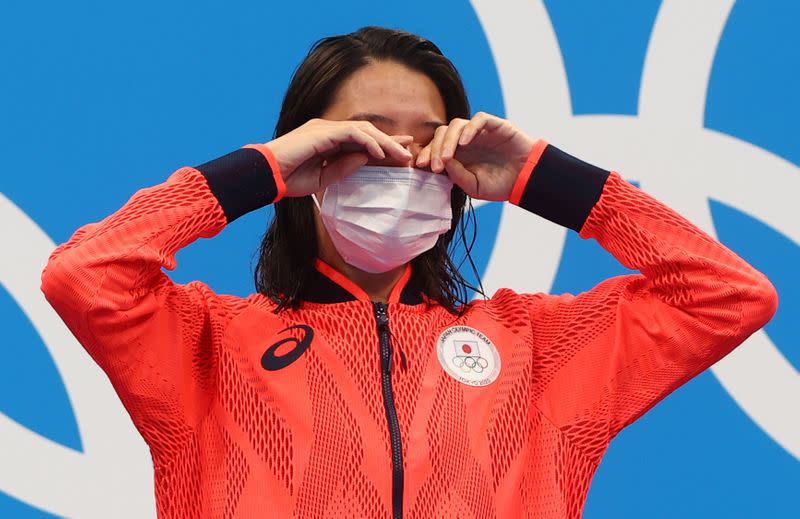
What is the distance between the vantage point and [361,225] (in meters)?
1.77

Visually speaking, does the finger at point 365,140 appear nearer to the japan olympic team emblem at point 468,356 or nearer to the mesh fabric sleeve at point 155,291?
the mesh fabric sleeve at point 155,291

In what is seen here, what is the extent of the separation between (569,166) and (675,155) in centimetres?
75

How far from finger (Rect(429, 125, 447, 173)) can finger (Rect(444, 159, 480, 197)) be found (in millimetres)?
16

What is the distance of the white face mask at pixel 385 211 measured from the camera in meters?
1.76

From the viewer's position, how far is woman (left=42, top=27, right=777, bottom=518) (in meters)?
1.65

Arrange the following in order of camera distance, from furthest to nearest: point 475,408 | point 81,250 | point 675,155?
point 675,155
point 475,408
point 81,250

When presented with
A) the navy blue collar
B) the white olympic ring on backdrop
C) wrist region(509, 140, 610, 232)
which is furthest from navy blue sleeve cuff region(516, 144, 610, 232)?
the white olympic ring on backdrop

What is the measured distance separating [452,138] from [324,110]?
0.74 ft

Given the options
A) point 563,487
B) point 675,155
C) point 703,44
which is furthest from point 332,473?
point 703,44

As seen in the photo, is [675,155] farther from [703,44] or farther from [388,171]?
[388,171]

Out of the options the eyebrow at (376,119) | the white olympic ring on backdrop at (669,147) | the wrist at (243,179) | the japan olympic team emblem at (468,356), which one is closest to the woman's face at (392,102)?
the eyebrow at (376,119)

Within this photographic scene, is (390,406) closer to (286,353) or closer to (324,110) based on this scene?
(286,353)

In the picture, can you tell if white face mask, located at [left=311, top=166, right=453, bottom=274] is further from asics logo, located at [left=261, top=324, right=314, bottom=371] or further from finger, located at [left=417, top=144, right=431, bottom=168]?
asics logo, located at [left=261, top=324, right=314, bottom=371]

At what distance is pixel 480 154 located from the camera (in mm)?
1839
